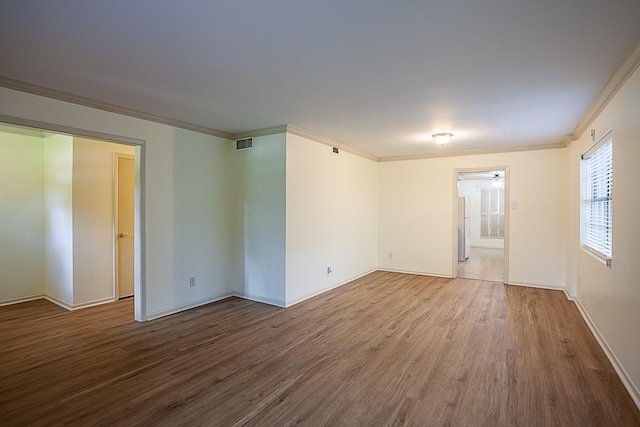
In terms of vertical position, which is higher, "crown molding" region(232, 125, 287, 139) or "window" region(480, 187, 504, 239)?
"crown molding" region(232, 125, 287, 139)

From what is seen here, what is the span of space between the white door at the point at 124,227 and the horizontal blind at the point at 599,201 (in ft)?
19.5

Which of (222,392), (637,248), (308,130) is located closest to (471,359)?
(637,248)

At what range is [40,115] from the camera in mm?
3033

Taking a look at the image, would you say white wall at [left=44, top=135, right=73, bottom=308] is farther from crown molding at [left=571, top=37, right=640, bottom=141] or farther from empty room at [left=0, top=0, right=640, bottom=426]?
crown molding at [left=571, top=37, right=640, bottom=141]

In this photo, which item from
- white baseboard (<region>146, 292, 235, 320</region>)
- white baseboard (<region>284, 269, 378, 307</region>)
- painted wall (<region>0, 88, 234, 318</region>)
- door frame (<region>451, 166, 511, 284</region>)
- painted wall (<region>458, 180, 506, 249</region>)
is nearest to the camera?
painted wall (<region>0, 88, 234, 318</region>)

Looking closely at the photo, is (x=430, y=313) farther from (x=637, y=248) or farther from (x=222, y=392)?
(x=222, y=392)

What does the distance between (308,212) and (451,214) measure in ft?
10.1

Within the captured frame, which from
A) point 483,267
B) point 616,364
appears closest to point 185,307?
point 616,364

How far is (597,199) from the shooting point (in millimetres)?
3754

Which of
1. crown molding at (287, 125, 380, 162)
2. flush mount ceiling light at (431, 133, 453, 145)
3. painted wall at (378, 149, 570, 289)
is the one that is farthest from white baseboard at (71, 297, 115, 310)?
flush mount ceiling light at (431, 133, 453, 145)

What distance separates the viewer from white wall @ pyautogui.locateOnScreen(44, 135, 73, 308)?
14.6ft

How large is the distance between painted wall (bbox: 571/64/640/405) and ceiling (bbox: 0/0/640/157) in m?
0.31

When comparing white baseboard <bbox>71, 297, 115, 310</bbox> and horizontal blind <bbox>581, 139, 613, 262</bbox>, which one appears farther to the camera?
white baseboard <bbox>71, 297, 115, 310</bbox>

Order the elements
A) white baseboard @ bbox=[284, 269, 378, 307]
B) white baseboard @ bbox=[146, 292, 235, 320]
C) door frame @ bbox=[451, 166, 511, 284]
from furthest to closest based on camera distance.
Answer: door frame @ bbox=[451, 166, 511, 284] < white baseboard @ bbox=[284, 269, 378, 307] < white baseboard @ bbox=[146, 292, 235, 320]
